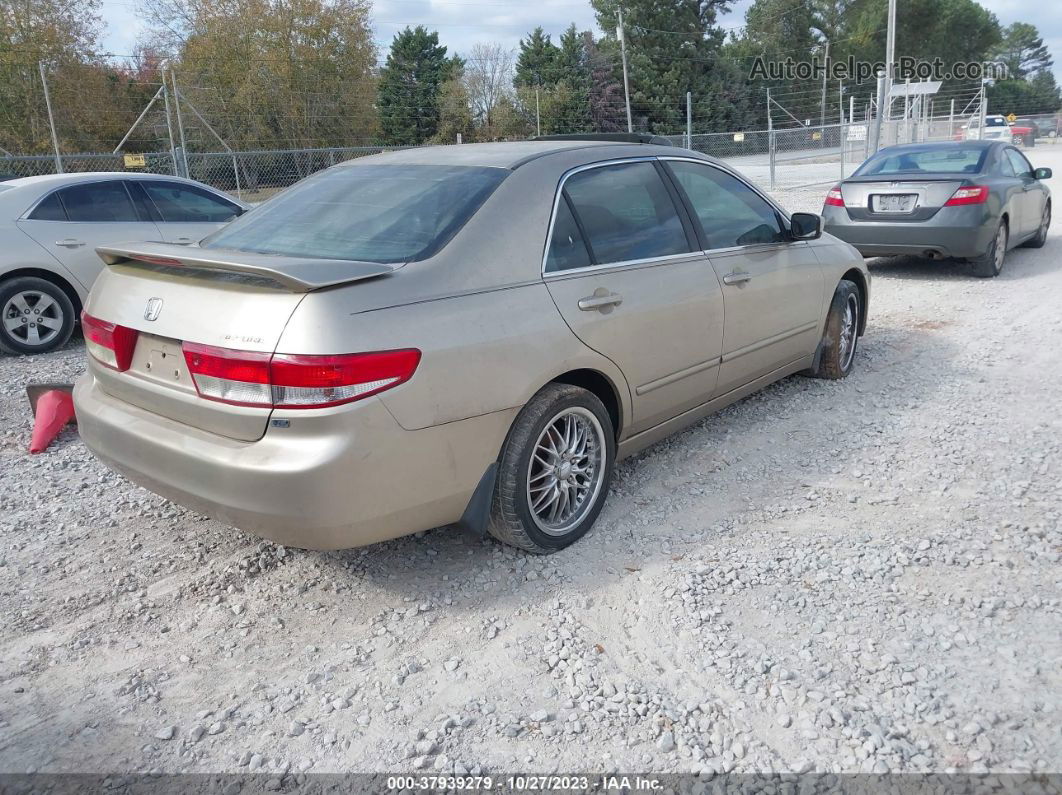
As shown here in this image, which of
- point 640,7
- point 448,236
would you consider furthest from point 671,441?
point 640,7

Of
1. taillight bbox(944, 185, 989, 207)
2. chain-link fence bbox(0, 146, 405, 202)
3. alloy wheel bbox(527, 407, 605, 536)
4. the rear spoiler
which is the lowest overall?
alloy wheel bbox(527, 407, 605, 536)

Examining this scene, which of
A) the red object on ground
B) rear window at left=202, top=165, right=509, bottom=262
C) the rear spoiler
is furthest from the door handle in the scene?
the red object on ground

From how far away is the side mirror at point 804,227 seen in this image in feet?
16.5

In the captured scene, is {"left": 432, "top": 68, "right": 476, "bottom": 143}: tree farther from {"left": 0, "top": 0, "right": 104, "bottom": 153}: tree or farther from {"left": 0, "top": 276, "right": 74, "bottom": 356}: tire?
{"left": 0, "top": 276, "right": 74, "bottom": 356}: tire

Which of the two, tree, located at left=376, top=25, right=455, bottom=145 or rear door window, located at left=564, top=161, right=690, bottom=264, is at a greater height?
tree, located at left=376, top=25, right=455, bottom=145

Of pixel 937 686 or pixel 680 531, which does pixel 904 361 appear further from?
pixel 937 686

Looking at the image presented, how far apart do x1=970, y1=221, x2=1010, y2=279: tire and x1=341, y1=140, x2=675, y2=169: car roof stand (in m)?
6.22

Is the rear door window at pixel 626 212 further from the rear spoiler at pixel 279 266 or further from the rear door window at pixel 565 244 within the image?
the rear spoiler at pixel 279 266

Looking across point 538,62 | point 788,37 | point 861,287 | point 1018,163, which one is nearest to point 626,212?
point 861,287

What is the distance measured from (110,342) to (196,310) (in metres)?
0.64

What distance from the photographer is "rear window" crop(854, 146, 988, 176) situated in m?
9.48

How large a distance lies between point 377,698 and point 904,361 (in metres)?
4.98

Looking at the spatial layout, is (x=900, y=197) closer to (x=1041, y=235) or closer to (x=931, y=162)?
(x=931, y=162)

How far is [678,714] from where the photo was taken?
268 cm
